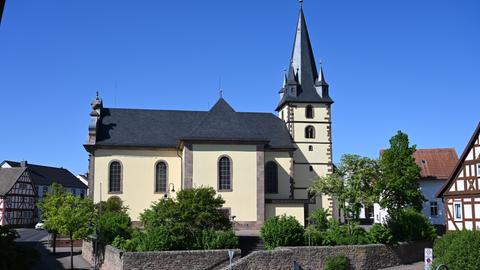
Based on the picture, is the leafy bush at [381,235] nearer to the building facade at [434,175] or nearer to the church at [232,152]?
the building facade at [434,175]

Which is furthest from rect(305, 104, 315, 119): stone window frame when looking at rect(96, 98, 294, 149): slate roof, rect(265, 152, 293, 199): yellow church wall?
rect(265, 152, 293, 199): yellow church wall

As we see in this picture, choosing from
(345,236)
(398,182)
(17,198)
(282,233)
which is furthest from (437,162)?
(17,198)

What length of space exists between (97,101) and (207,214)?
19.8 metres

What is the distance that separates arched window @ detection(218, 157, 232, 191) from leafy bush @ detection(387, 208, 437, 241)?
11.8m

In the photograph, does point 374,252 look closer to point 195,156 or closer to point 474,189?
point 474,189

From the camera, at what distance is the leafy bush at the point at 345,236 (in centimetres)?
3203

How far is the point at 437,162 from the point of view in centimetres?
4616

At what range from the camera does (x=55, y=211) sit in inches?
1377

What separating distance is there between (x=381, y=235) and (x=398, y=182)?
7.19 metres

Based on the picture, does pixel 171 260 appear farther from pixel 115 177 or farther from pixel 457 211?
pixel 115 177

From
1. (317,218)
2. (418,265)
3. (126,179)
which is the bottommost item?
(418,265)

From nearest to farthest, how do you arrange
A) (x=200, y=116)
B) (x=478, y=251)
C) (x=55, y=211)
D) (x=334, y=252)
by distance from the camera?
(x=478, y=251) < (x=334, y=252) < (x=55, y=211) < (x=200, y=116)

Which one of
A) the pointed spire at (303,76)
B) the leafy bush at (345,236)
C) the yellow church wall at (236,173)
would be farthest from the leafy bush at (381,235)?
the pointed spire at (303,76)

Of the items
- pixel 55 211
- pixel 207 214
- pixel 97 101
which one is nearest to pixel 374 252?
pixel 207 214
